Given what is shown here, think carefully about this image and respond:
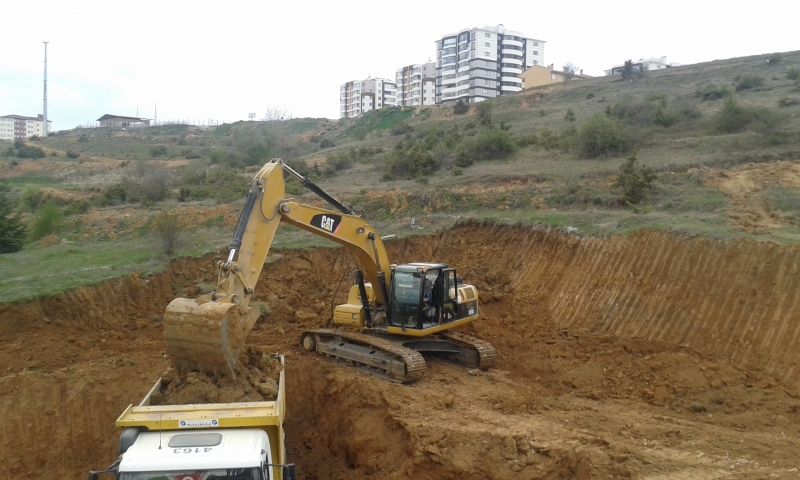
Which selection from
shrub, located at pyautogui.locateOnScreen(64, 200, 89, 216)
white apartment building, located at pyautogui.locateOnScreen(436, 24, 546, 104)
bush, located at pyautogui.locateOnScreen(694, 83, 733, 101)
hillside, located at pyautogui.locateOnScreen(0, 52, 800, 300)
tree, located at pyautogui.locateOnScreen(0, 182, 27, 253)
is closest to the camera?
hillside, located at pyautogui.locateOnScreen(0, 52, 800, 300)

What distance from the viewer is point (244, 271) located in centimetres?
918

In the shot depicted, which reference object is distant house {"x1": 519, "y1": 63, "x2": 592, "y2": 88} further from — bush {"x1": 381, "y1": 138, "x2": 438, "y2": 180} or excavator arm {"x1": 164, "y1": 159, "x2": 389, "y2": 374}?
excavator arm {"x1": 164, "y1": 159, "x2": 389, "y2": 374}

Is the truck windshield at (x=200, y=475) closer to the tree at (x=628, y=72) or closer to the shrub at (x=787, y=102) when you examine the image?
the shrub at (x=787, y=102)

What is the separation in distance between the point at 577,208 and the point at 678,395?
31.0 ft

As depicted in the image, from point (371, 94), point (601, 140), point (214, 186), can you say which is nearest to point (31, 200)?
point (214, 186)

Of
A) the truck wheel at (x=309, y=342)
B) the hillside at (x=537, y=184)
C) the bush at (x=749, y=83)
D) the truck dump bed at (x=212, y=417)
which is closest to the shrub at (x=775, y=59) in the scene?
the hillside at (x=537, y=184)

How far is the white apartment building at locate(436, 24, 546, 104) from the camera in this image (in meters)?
89.6

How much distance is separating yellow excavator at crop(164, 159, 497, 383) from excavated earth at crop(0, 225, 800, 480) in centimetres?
49

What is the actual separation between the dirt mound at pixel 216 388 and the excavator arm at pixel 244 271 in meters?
Answer: 0.15

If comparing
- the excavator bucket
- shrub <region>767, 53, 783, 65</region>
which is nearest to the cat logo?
the excavator bucket

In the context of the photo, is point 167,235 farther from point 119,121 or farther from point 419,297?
point 119,121

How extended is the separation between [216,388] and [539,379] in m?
6.52

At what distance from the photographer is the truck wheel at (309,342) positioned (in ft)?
44.6

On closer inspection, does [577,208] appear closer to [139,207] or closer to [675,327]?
[675,327]
